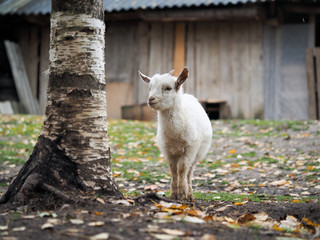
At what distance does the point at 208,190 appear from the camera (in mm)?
7012

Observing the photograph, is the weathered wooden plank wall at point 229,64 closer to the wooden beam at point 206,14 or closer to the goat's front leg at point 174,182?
the wooden beam at point 206,14

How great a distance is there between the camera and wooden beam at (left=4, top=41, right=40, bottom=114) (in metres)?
16.2

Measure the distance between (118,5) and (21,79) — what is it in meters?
4.87

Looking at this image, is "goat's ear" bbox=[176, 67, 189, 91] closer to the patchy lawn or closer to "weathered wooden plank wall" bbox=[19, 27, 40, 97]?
the patchy lawn

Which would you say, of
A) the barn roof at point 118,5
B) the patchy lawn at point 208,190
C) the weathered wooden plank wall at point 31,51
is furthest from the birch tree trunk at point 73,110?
the weathered wooden plank wall at point 31,51

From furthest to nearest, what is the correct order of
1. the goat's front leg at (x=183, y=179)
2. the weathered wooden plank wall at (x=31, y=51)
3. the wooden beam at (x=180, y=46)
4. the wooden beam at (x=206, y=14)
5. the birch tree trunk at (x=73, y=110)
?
the weathered wooden plank wall at (x=31, y=51), the wooden beam at (x=180, y=46), the wooden beam at (x=206, y=14), the goat's front leg at (x=183, y=179), the birch tree trunk at (x=73, y=110)

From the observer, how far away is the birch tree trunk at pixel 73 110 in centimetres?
456

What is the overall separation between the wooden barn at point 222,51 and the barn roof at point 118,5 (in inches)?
1.4

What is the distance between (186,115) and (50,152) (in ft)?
6.15

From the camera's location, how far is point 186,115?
18.3ft

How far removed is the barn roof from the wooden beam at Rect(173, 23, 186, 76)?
128cm

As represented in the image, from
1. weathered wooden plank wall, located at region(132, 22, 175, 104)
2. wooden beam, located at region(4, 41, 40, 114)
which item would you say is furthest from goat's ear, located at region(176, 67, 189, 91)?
wooden beam, located at region(4, 41, 40, 114)

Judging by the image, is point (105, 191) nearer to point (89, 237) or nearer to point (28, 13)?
point (89, 237)

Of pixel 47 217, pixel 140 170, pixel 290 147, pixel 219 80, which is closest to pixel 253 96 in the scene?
pixel 219 80
